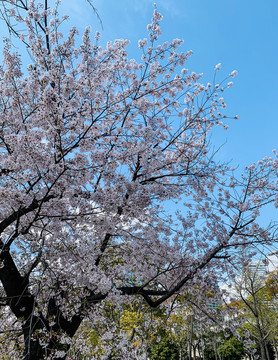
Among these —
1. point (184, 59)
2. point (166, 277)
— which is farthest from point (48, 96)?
point (166, 277)

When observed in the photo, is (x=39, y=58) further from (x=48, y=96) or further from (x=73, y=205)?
(x=73, y=205)

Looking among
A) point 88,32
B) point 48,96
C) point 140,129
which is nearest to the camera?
point 48,96

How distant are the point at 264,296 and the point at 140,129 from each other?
2155 cm

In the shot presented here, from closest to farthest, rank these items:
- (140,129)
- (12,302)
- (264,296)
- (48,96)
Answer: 1. (48,96)
2. (12,302)
3. (140,129)
4. (264,296)

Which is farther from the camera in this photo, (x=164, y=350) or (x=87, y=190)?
(x=164, y=350)

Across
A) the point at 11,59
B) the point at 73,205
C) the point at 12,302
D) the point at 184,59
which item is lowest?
the point at 12,302

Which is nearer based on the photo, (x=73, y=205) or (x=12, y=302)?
(x=73, y=205)

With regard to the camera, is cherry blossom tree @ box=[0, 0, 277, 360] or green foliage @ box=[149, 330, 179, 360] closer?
cherry blossom tree @ box=[0, 0, 277, 360]

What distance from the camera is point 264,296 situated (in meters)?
22.8

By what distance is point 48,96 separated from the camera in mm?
4586

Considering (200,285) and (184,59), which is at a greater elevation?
(184,59)

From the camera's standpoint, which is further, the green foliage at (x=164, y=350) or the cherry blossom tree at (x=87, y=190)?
the green foliage at (x=164, y=350)

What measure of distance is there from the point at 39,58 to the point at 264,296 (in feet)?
80.3

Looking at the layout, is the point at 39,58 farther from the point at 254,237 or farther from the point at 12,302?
the point at 254,237
